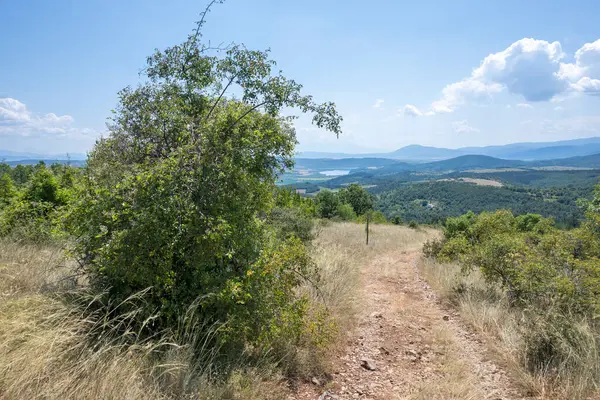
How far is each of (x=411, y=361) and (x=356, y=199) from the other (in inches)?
1647

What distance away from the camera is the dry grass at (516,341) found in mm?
3754

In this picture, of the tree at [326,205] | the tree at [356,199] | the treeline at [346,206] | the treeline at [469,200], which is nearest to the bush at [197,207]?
the treeline at [346,206]

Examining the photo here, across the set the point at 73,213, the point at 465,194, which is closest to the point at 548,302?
the point at 73,213

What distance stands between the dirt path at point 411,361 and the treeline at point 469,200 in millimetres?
89441

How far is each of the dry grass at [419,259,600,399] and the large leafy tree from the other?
310 cm

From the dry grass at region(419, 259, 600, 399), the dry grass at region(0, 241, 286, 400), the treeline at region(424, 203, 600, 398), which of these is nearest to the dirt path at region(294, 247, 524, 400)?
the dry grass at region(419, 259, 600, 399)

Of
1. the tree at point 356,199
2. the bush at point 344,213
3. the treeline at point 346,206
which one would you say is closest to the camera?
the treeline at point 346,206

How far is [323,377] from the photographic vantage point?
421cm

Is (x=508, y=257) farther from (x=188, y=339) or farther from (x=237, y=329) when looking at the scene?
(x=188, y=339)

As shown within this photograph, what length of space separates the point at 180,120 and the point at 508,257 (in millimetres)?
6757

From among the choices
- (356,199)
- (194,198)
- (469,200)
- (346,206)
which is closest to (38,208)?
(194,198)

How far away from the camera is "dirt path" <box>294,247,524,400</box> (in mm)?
3916

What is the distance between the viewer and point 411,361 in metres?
4.77

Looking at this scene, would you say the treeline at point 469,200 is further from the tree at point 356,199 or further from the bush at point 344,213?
the bush at point 344,213
